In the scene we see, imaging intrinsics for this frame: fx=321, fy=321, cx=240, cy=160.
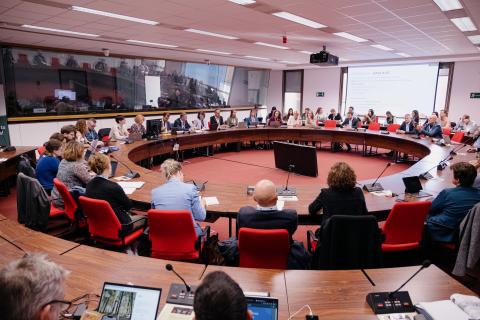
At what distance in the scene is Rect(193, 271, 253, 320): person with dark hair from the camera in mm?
958

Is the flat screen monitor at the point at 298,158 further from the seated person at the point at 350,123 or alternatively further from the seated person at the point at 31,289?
the seated person at the point at 31,289

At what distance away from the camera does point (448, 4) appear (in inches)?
180

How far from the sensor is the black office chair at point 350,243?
2375 millimetres

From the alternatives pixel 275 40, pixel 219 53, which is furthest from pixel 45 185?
pixel 219 53

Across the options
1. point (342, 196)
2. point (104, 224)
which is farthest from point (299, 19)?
point (104, 224)

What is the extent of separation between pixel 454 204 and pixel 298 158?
13.1ft

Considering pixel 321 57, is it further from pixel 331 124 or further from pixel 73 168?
pixel 73 168

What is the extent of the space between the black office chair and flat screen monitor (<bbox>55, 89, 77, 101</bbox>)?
9.56 m

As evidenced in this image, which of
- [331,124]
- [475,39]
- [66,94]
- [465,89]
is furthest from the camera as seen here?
[465,89]

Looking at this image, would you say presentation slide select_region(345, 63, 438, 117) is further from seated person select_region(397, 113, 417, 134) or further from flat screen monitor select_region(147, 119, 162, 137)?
flat screen monitor select_region(147, 119, 162, 137)

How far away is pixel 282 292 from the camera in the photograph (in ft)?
5.65

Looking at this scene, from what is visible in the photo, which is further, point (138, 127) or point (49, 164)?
point (138, 127)

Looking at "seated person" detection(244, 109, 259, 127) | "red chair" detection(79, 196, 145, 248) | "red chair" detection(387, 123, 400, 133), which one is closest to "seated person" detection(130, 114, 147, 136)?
"seated person" detection(244, 109, 259, 127)

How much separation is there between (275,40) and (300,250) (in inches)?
248
